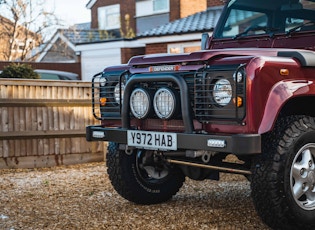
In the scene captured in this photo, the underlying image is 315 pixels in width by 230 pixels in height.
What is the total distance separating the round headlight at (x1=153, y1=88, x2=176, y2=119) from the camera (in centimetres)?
508

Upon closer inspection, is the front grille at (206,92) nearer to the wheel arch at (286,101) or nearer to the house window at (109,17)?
the wheel arch at (286,101)

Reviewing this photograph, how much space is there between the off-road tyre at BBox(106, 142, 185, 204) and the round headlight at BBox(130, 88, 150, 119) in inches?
33.7

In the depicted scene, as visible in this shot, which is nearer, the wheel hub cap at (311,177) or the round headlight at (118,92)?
the wheel hub cap at (311,177)

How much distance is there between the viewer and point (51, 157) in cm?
969

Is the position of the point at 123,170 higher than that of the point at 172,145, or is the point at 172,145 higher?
the point at 172,145

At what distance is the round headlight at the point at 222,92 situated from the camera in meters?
4.79

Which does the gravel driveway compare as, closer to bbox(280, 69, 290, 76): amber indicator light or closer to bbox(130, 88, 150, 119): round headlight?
bbox(130, 88, 150, 119): round headlight

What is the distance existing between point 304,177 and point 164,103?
1343 millimetres

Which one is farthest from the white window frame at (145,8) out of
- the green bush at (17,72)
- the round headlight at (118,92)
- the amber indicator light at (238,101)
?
the amber indicator light at (238,101)

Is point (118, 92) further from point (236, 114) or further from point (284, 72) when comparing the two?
point (284, 72)

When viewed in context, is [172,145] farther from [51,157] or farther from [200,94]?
[51,157]

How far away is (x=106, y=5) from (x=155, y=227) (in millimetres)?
25283

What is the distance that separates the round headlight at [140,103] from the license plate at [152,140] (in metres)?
0.17

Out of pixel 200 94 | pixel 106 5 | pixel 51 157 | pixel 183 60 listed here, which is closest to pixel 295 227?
pixel 200 94
